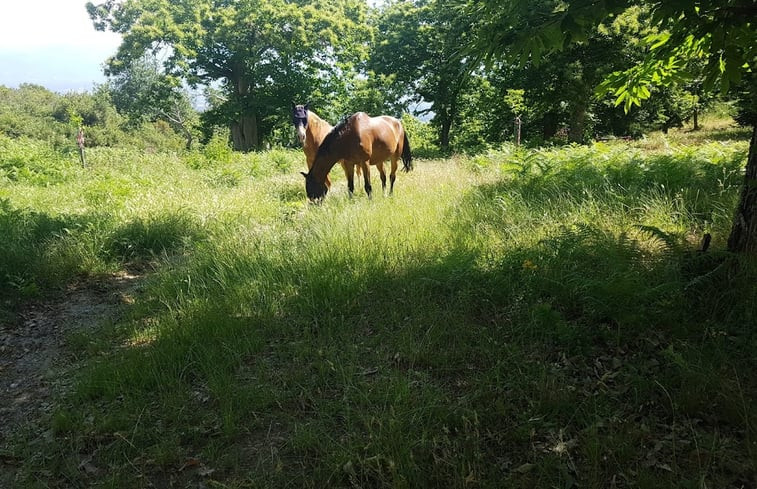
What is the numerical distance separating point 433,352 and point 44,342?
13.7ft

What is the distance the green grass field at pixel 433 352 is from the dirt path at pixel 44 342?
20 centimetres

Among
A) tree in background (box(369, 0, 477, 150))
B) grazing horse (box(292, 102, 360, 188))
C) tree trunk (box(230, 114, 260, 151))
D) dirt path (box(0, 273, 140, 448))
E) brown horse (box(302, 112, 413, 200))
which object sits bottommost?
dirt path (box(0, 273, 140, 448))

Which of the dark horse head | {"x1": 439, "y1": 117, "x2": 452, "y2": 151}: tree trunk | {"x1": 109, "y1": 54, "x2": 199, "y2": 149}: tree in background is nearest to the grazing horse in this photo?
the dark horse head

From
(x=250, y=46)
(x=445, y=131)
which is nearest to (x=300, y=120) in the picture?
(x=445, y=131)

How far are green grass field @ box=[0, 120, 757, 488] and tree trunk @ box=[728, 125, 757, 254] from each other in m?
0.19

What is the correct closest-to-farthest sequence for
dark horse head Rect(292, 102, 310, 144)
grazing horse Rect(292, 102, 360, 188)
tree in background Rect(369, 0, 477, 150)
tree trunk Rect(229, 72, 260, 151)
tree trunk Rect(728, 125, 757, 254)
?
tree trunk Rect(728, 125, 757, 254), dark horse head Rect(292, 102, 310, 144), grazing horse Rect(292, 102, 360, 188), tree in background Rect(369, 0, 477, 150), tree trunk Rect(229, 72, 260, 151)

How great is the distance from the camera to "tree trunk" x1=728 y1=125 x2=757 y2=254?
3386mm

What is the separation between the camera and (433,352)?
129 inches

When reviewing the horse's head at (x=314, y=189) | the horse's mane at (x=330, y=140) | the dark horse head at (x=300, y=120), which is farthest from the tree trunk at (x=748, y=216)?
the dark horse head at (x=300, y=120)

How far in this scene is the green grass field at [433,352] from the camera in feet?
7.82

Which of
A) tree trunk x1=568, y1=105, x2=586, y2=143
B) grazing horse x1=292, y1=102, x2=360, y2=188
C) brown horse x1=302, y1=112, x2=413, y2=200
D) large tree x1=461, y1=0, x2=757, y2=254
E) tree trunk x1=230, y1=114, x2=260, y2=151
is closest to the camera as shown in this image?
large tree x1=461, y1=0, x2=757, y2=254

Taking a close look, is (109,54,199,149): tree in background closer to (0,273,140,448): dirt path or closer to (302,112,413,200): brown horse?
(302,112,413,200): brown horse

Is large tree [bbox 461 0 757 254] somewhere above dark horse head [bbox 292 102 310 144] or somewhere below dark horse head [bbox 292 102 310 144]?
below

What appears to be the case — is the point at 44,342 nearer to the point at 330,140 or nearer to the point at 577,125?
the point at 330,140
